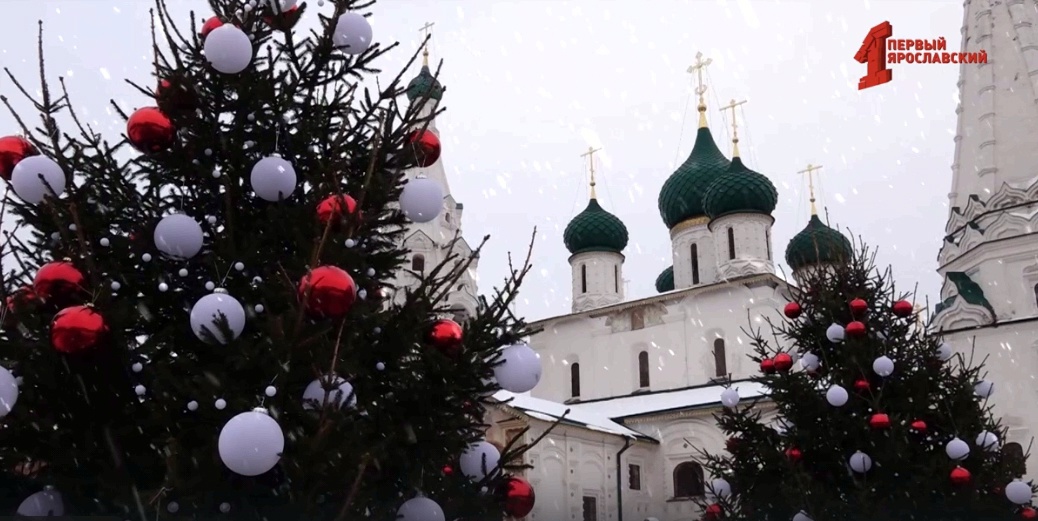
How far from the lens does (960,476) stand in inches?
272

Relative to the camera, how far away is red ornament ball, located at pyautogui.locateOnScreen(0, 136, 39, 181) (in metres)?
3.80

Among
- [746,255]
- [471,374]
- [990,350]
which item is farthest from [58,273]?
[746,255]

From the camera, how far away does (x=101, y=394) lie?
347cm

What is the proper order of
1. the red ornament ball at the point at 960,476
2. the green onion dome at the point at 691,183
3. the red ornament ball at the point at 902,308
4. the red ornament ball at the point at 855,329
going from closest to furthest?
the red ornament ball at the point at 960,476, the red ornament ball at the point at 855,329, the red ornament ball at the point at 902,308, the green onion dome at the point at 691,183

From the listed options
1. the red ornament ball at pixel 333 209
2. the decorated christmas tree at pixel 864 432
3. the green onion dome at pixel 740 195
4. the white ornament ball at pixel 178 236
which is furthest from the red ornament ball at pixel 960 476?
the green onion dome at pixel 740 195

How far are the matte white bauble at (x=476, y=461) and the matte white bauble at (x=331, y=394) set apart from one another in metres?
0.82

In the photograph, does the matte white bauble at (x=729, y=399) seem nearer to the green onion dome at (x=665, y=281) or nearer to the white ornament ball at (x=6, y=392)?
the white ornament ball at (x=6, y=392)

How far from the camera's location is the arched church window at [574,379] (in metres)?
28.3

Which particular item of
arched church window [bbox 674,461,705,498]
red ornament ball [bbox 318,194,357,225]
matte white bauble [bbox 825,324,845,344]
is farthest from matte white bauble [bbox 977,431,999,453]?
arched church window [bbox 674,461,705,498]

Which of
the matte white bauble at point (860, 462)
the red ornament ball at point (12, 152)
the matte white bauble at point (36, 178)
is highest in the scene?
the red ornament ball at point (12, 152)

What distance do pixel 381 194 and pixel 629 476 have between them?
860 inches

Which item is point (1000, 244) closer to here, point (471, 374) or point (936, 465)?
point (936, 465)

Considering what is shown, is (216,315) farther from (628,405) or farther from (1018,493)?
(628,405)

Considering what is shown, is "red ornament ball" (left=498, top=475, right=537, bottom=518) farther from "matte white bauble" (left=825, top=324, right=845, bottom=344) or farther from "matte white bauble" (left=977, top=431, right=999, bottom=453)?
"matte white bauble" (left=977, top=431, right=999, bottom=453)
